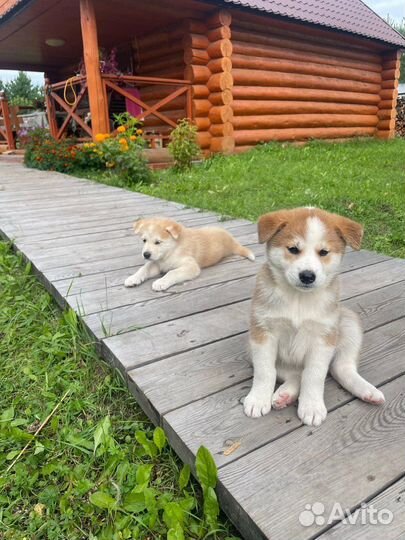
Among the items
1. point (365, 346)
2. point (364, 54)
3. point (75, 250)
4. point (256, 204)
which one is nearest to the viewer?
point (365, 346)

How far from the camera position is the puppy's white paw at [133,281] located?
3.04 metres

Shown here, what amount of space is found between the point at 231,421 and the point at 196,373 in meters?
0.37

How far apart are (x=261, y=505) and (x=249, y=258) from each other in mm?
2483

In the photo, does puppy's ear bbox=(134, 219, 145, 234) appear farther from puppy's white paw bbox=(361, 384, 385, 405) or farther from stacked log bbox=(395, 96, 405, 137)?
stacked log bbox=(395, 96, 405, 137)

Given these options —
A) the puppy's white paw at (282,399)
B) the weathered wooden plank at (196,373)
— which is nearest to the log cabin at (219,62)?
the weathered wooden plank at (196,373)

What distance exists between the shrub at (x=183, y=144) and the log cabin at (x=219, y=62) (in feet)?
4.58

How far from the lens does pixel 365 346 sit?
7.11 ft

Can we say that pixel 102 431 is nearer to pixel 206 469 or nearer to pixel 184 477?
pixel 184 477

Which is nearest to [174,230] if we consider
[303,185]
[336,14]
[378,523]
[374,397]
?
[374,397]

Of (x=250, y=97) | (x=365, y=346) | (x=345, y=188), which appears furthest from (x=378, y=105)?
(x=365, y=346)

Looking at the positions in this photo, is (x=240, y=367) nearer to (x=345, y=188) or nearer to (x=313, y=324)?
(x=313, y=324)

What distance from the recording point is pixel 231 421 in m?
1.63

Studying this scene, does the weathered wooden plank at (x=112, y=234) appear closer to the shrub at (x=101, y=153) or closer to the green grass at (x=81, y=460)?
the green grass at (x=81, y=460)

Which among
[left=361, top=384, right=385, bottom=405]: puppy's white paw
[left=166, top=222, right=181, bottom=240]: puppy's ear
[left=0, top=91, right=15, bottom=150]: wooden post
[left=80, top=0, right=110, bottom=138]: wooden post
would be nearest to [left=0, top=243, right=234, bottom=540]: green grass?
[left=361, top=384, right=385, bottom=405]: puppy's white paw
